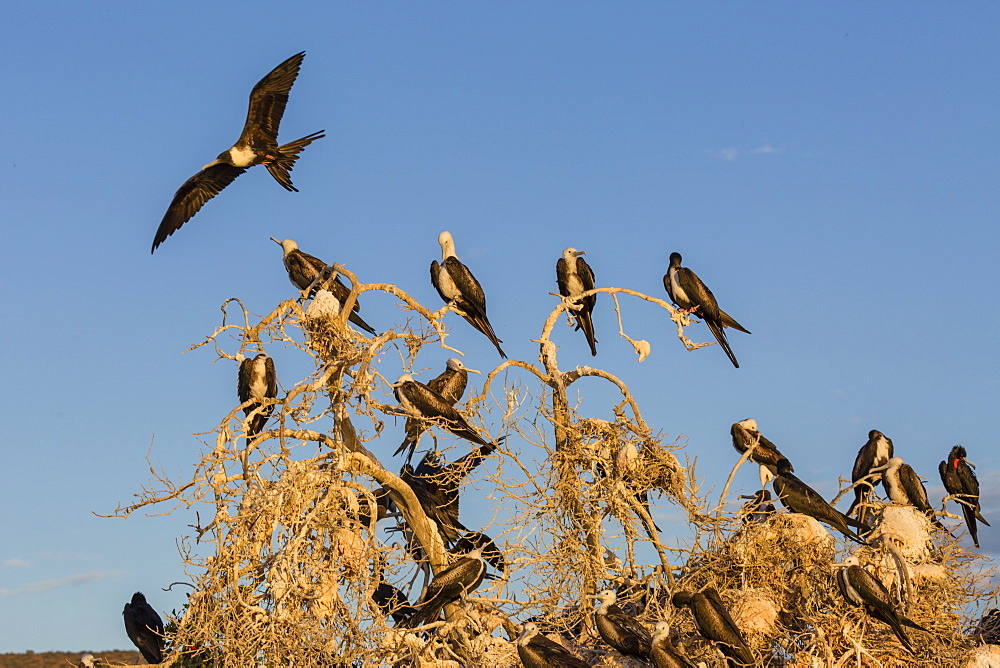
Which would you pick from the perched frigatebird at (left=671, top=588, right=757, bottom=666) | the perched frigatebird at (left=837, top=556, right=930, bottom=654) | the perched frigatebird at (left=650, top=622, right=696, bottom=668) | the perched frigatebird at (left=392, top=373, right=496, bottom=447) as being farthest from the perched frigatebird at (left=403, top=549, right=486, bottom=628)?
the perched frigatebird at (left=837, top=556, right=930, bottom=654)

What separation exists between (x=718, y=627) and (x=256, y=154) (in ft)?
19.9

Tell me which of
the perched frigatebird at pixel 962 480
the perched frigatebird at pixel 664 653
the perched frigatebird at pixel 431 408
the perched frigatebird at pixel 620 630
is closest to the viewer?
the perched frigatebird at pixel 664 653

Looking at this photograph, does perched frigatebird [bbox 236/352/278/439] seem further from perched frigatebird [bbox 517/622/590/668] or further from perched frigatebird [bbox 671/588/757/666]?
perched frigatebird [bbox 671/588/757/666]

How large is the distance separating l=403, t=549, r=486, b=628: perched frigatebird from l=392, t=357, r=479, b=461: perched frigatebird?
1.15 meters

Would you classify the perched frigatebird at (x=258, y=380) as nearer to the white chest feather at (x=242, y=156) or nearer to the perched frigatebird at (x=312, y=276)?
the perched frigatebird at (x=312, y=276)

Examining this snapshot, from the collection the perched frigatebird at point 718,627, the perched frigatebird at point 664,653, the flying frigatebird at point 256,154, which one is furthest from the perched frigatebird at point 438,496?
the flying frigatebird at point 256,154

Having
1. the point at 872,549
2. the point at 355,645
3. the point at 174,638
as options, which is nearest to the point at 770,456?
the point at 872,549

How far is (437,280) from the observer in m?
10.7

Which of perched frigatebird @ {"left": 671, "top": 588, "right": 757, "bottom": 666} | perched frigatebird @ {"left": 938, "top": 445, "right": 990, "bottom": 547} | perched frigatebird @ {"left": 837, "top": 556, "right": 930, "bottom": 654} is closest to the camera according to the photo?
perched frigatebird @ {"left": 671, "top": 588, "right": 757, "bottom": 666}

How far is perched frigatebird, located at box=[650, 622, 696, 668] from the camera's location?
8.52 meters

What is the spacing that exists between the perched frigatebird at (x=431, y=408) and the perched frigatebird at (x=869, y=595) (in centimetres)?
295

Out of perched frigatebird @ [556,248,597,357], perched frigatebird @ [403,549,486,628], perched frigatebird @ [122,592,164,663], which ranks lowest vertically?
perched frigatebird @ [403,549,486,628]

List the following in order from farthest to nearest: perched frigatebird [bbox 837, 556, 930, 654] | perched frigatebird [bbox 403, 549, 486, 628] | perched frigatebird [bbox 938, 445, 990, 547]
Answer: perched frigatebird [bbox 938, 445, 990, 547], perched frigatebird [bbox 403, 549, 486, 628], perched frigatebird [bbox 837, 556, 930, 654]

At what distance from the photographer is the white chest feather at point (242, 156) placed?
36.1ft
